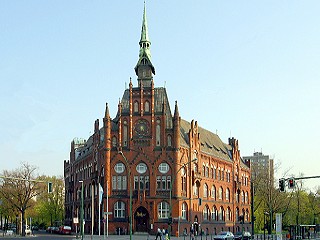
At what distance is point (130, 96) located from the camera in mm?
92375

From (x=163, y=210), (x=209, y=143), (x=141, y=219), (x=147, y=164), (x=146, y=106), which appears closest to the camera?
(x=163, y=210)

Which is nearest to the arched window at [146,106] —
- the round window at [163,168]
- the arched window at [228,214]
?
the round window at [163,168]

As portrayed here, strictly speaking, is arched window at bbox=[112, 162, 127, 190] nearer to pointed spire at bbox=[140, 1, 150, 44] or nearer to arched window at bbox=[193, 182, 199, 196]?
arched window at bbox=[193, 182, 199, 196]

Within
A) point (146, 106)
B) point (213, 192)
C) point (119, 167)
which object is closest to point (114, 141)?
point (119, 167)

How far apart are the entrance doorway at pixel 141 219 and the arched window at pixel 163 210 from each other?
85.0 inches

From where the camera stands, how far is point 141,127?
92188 mm

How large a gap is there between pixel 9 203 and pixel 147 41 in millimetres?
43215

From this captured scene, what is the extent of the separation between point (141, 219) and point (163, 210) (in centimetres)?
405

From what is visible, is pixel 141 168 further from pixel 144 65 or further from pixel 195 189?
pixel 144 65

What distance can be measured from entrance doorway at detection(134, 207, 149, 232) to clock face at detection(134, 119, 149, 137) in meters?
12.5

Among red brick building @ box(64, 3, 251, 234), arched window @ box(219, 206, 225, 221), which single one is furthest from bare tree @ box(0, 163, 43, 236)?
arched window @ box(219, 206, 225, 221)

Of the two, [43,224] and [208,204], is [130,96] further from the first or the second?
[43,224]

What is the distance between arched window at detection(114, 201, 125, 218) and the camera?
3556 inches

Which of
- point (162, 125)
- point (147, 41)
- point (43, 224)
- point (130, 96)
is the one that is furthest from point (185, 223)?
point (43, 224)
